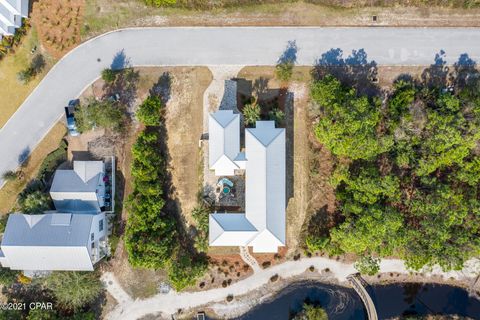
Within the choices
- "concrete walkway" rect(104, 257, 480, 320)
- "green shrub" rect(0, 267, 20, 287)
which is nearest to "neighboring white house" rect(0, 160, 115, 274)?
"green shrub" rect(0, 267, 20, 287)

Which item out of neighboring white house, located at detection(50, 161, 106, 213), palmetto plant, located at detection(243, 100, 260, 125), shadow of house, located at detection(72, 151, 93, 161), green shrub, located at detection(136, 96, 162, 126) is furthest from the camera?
shadow of house, located at detection(72, 151, 93, 161)

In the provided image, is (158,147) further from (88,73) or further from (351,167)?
(351,167)

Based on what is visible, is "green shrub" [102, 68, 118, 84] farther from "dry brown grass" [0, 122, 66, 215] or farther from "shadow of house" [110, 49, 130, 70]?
"dry brown grass" [0, 122, 66, 215]

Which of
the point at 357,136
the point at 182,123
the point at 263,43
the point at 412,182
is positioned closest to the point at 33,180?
the point at 182,123

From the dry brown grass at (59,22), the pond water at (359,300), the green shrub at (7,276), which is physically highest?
the dry brown grass at (59,22)


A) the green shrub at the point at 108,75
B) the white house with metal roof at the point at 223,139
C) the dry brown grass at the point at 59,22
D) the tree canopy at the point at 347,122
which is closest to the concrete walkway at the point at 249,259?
the white house with metal roof at the point at 223,139

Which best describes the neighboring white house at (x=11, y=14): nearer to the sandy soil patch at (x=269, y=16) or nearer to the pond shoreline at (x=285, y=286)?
the sandy soil patch at (x=269, y=16)

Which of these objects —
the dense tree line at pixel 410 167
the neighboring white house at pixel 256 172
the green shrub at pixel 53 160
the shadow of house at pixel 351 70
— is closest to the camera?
the dense tree line at pixel 410 167
